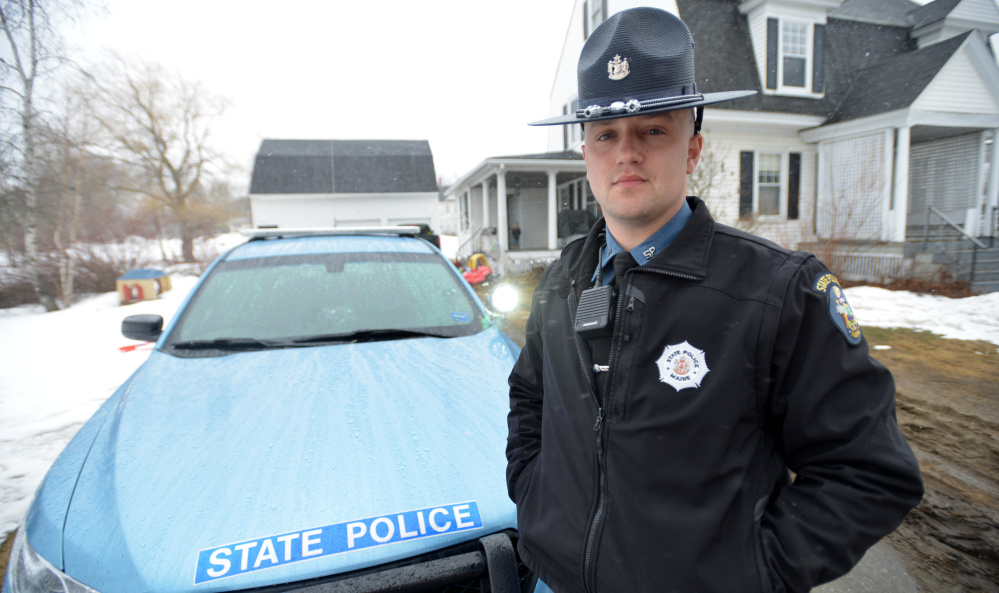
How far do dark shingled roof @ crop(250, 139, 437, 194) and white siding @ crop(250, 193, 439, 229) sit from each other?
335 mm

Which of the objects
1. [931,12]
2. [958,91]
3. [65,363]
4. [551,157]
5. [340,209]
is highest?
[931,12]

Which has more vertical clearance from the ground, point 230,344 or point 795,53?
point 795,53

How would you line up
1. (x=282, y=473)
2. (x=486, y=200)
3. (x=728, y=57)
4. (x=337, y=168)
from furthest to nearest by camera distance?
1. (x=337, y=168)
2. (x=486, y=200)
3. (x=728, y=57)
4. (x=282, y=473)

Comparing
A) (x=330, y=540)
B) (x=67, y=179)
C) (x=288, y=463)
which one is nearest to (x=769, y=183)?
(x=288, y=463)

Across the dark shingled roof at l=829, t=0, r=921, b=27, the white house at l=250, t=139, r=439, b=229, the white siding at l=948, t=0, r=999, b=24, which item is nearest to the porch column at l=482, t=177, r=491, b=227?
the white house at l=250, t=139, r=439, b=229

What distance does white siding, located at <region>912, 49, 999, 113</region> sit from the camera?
1066 cm

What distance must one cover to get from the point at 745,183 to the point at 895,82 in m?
3.61

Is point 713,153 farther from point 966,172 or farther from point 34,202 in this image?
point 34,202

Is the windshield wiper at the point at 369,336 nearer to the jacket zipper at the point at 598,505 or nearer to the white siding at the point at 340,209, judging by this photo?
the jacket zipper at the point at 598,505

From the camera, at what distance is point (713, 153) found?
11.5 m

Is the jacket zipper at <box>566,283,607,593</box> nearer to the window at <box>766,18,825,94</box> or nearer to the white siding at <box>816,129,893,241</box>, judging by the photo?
the white siding at <box>816,129,893,241</box>

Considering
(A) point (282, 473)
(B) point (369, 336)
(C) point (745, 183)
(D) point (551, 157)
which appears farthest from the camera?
(D) point (551, 157)

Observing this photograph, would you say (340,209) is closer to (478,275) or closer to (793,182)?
(478,275)

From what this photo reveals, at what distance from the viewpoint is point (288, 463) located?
161 centimetres
